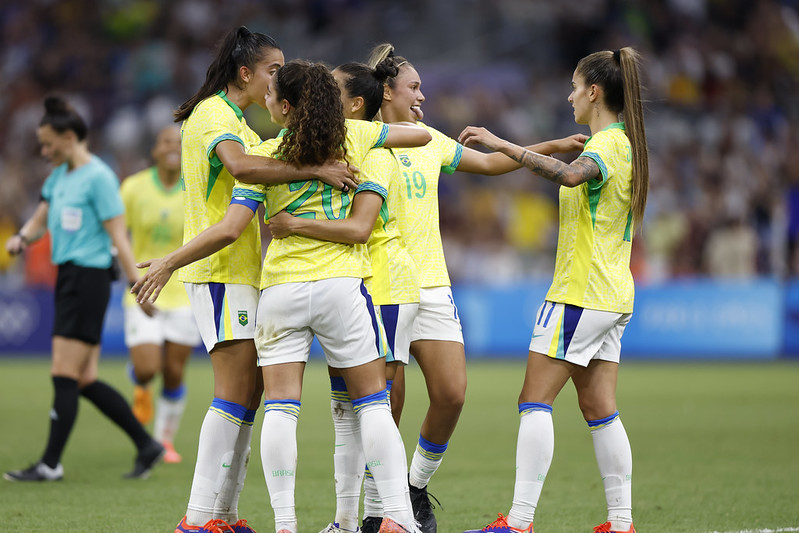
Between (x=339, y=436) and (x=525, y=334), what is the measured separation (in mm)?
11627

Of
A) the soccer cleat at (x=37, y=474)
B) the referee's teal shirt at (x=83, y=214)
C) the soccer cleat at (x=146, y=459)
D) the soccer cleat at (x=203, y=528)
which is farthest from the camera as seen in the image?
the soccer cleat at (x=146, y=459)

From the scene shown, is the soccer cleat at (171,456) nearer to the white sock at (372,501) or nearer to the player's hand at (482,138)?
the white sock at (372,501)

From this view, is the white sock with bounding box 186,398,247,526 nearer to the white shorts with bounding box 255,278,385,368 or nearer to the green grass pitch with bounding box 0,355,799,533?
the white shorts with bounding box 255,278,385,368

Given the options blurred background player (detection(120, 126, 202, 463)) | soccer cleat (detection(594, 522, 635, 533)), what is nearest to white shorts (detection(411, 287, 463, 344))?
soccer cleat (detection(594, 522, 635, 533))

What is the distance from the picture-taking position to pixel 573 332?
481cm

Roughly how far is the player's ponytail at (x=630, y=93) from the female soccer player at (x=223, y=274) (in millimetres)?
1565

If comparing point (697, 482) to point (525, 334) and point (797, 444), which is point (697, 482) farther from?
point (525, 334)

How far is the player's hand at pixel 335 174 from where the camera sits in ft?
14.4

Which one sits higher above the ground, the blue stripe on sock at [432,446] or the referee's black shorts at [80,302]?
the referee's black shorts at [80,302]

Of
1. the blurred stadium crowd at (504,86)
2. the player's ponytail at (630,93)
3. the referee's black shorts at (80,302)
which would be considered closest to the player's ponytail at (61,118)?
the referee's black shorts at (80,302)

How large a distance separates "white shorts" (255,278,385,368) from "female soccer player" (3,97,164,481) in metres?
2.84

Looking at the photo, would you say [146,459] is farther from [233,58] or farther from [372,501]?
[233,58]

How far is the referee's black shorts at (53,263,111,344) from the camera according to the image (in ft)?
22.5

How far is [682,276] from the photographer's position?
57.0ft
